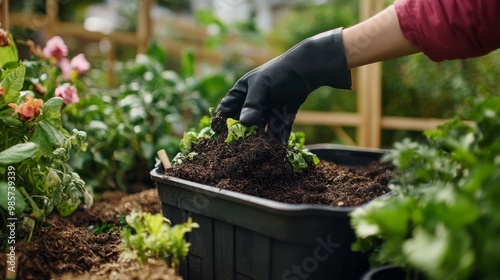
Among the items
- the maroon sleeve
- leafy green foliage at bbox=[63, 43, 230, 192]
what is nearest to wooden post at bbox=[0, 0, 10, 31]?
leafy green foliage at bbox=[63, 43, 230, 192]

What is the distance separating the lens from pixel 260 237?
95 centimetres

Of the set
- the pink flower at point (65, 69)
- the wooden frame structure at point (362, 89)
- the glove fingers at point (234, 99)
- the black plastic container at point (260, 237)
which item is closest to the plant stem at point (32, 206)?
the black plastic container at point (260, 237)

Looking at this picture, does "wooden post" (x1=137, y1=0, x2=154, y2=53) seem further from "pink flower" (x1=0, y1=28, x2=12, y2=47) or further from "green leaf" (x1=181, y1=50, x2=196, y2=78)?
"pink flower" (x1=0, y1=28, x2=12, y2=47)

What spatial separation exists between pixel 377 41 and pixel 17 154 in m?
0.93

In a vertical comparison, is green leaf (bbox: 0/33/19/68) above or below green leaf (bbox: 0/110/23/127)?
above

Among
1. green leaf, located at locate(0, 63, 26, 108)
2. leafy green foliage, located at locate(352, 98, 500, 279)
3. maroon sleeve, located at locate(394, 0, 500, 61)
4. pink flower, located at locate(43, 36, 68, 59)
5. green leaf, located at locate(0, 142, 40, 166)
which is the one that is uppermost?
maroon sleeve, located at locate(394, 0, 500, 61)

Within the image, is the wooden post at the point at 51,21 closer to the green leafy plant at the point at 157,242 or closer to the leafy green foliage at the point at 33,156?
the leafy green foliage at the point at 33,156

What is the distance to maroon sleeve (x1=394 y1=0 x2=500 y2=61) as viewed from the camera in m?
1.03

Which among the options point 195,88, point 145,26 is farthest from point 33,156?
point 145,26

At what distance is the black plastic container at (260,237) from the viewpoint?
0.89 m

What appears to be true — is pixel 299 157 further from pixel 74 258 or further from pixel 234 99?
pixel 74 258

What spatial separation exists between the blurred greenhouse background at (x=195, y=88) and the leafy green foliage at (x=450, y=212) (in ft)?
3.22

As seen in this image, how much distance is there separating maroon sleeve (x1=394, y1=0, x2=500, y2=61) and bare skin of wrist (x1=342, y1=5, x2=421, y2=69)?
0.08ft

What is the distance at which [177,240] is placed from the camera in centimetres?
91
